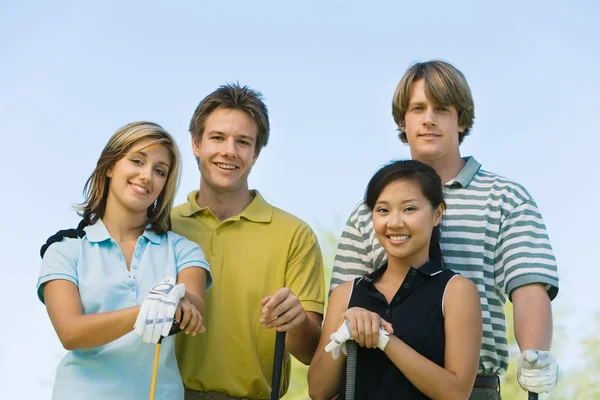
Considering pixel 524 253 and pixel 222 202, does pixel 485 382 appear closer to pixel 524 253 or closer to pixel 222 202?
pixel 524 253

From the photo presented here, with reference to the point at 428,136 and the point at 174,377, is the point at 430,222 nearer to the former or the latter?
the point at 428,136

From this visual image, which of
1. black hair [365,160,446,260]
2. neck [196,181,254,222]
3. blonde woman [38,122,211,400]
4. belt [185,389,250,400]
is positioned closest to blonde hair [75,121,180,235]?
blonde woman [38,122,211,400]

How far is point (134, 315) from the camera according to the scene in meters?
3.45

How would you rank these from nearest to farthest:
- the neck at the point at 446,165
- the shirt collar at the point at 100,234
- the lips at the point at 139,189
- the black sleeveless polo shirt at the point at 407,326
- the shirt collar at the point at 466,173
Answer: the black sleeveless polo shirt at the point at 407,326, the shirt collar at the point at 100,234, the lips at the point at 139,189, the shirt collar at the point at 466,173, the neck at the point at 446,165

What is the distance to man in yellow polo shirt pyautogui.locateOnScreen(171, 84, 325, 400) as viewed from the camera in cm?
423

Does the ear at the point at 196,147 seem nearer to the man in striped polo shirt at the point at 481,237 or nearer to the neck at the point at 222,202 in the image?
the neck at the point at 222,202

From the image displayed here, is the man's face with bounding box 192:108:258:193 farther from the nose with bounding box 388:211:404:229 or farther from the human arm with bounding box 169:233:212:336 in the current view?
the nose with bounding box 388:211:404:229

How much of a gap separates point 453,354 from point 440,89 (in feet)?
4.83

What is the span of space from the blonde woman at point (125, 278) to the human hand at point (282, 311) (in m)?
0.30

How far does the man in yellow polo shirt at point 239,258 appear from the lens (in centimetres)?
423

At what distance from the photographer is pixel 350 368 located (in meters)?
3.39

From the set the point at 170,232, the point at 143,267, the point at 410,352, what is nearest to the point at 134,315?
the point at 143,267

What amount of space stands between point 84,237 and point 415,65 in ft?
6.24

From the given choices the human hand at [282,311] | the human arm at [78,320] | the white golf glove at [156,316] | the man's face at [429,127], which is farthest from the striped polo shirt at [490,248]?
the human arm at [78,320]
